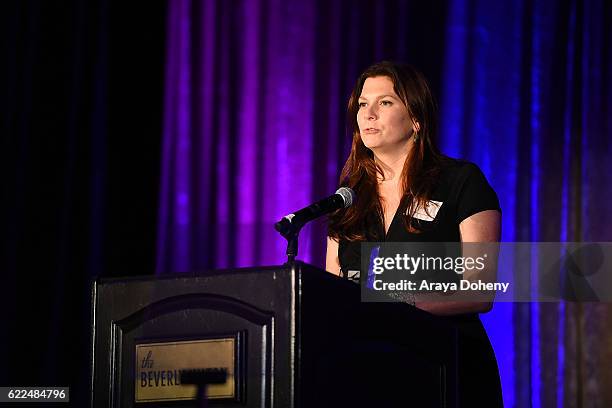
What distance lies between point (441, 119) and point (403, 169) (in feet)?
4.93

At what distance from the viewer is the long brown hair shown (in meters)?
2.45

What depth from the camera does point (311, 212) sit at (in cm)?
180

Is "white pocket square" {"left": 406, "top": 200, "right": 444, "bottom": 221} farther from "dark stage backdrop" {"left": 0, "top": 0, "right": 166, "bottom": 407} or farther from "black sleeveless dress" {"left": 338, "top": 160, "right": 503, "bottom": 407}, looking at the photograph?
"dark stage backdrop" {"left": 0, "top": 0, "right": 166, "bottom": 407}

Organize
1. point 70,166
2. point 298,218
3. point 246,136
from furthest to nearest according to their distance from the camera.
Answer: point 246,136 < point 70,166 < point 298,218

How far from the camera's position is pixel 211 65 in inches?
Result: 166

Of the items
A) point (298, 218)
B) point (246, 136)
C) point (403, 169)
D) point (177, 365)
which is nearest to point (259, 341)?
point (177, 365)

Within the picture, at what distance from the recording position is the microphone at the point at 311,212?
5.61ft

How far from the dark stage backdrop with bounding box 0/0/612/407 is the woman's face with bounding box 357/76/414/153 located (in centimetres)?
139

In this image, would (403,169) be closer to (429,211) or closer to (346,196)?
(429,211)

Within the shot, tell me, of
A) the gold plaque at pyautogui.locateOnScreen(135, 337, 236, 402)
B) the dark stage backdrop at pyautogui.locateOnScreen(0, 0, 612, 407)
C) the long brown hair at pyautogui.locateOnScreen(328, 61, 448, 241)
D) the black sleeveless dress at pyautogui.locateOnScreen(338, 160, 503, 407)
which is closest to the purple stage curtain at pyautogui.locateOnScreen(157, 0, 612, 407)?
the dark stage backdrop at pyautogui.locateOnScreen(0, 0, 612, 407)

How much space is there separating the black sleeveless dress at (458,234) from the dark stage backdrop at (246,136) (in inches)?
58.2

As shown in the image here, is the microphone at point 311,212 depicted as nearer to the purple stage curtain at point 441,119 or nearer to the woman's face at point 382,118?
the woman's face at point 382,118

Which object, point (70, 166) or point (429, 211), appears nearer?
point (429, 211)

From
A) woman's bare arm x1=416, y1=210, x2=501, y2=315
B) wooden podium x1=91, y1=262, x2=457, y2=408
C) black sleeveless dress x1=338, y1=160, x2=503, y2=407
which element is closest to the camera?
wooden podium x1=91, y1=262, x2=457, y2=408
